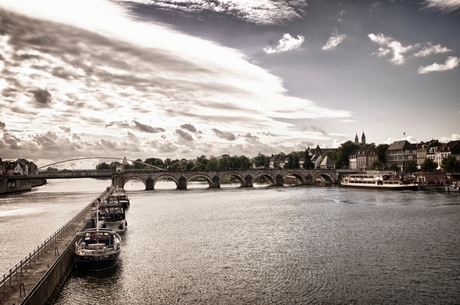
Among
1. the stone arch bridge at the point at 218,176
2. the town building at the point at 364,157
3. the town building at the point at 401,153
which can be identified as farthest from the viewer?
the town building at the point at 364,157

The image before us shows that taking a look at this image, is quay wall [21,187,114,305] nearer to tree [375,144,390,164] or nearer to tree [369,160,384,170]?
tree [369,160,384,170]

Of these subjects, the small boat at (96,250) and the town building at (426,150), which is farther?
the town building at (426,150)

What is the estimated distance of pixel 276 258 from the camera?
33000mm

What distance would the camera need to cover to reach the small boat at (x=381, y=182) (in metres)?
101

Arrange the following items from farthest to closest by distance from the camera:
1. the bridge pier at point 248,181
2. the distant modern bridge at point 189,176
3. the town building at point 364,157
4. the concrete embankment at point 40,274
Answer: the town building at point 364,157
the bridge pier at point 248,181
the distant modern bridge at point 189,176
the concrete embankment at point 40,274

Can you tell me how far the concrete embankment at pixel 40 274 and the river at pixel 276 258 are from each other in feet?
4.21

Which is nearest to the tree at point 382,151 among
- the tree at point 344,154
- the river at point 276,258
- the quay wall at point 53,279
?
the tree at point 344,154

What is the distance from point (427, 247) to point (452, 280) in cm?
966

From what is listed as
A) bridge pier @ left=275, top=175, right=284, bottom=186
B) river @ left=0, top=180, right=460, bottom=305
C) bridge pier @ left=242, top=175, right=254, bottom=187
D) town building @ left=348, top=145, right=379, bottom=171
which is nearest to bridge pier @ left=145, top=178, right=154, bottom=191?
bridge pier @ left=242, top=175, right=254, bottom=187

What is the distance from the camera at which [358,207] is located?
66.0 meters

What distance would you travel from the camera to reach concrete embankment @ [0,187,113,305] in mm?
18844

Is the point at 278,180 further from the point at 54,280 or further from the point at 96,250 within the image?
the point at 54,280

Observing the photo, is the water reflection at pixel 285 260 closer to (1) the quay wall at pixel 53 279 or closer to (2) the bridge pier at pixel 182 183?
(1) the quay wall at pixel 53 279

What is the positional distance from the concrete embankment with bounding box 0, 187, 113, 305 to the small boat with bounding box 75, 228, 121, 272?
719 millimetres
